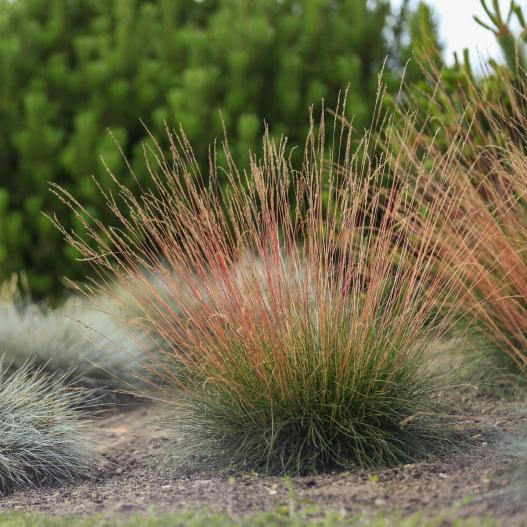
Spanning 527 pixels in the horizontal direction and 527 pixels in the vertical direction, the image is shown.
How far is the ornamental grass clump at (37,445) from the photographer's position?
3785 millimetres

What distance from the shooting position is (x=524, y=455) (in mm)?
3057

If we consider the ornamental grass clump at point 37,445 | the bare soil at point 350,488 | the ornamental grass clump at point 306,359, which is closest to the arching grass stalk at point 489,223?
the ornamental grass clump at point 306,359

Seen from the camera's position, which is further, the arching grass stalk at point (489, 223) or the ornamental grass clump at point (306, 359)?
the arching grass stalk at point (489, 223)

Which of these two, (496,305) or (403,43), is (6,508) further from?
(403,43)

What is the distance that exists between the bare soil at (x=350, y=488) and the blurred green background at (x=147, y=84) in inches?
159

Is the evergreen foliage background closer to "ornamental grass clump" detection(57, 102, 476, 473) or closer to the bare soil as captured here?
"ornamental grass clump" detection(57, 102, 476, 473)

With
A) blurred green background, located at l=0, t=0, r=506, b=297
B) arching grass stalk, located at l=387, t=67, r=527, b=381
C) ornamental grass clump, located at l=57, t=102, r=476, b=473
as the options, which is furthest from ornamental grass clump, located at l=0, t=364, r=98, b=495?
blurred green background, located at l=0, t=0, r=506, b=297

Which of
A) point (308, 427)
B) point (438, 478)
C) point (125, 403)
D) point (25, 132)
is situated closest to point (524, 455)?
point (438, 478)

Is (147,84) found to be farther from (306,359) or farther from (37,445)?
(306,359)

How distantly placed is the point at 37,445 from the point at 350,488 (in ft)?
5.15

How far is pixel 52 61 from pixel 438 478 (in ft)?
21.5

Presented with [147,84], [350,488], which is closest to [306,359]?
[350,488]

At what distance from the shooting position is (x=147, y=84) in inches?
317

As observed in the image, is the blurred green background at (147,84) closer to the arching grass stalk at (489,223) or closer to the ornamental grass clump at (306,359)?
the arching grass stalk at (489,223)
